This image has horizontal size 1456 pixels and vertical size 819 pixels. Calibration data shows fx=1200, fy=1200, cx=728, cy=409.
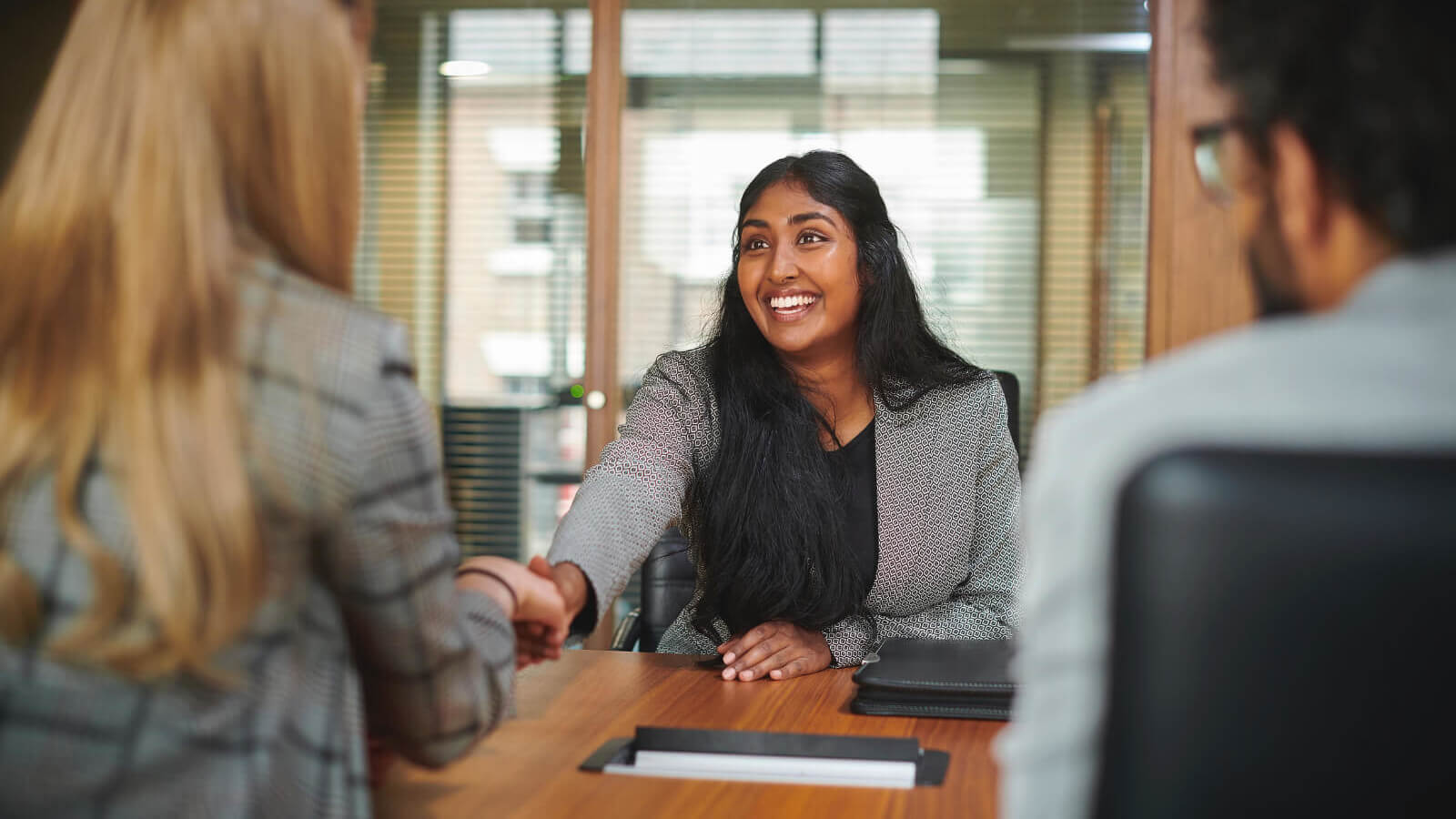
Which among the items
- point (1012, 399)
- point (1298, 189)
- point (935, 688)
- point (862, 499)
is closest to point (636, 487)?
point (862, 499)

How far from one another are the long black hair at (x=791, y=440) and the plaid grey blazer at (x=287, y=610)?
3.46ft

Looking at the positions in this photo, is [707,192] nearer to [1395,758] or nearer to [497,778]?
[497,778]

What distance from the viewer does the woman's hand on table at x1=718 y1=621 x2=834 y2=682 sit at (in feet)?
5.32

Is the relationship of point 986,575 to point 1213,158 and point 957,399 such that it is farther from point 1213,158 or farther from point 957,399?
point 1213,158

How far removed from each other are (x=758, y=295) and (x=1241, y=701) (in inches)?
67.4

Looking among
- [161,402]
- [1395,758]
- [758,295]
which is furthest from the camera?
[758,295]

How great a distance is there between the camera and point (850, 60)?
3.81m

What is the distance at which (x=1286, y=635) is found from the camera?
1.76 feet

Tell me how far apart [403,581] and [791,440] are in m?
1.24

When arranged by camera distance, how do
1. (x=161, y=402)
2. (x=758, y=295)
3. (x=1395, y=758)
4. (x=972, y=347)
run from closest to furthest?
(x=1395, y=758), (x=161, y=402), (x=758, y=295), (x=972, y=347)

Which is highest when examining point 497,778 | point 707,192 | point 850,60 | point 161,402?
point 850,60

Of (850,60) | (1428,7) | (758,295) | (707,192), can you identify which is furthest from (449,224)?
(1428,7)

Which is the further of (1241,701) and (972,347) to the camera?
(972,347)

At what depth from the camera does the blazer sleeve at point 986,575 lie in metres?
1.91
